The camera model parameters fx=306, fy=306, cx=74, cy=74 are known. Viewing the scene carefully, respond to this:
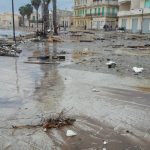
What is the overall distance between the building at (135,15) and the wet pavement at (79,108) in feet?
148

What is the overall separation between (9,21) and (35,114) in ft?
Result: 490

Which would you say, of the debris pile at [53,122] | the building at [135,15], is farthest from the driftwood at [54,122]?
the building at [135,15]

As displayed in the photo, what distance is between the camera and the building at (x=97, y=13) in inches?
3125

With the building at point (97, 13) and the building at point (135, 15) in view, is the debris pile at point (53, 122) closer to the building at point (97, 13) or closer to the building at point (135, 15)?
the building at point (135, 15)

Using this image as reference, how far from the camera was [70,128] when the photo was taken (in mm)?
6398

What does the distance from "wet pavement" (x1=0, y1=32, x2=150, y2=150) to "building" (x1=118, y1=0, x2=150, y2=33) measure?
148 ft

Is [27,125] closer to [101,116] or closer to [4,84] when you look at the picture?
[101,116]

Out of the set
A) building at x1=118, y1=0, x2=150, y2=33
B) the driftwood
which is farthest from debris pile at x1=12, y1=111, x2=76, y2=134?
building at x1=118, y1=0, x2=150, y2=33

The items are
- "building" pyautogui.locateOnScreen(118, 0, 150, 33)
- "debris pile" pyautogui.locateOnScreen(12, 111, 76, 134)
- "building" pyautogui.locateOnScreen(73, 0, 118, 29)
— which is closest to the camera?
"debris pile" pyautogui.locateOnScreen(12, 111, 76, 134)

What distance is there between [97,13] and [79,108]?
77.1 metres

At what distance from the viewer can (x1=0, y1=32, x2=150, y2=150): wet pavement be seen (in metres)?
5.78

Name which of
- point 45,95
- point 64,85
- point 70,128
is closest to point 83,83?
point 64,85

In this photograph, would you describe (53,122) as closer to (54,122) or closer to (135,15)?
(54,122)

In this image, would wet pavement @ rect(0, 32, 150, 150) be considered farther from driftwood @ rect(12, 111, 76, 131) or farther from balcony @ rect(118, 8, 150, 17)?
balcony @ rect(118, 8, 150, 17)
